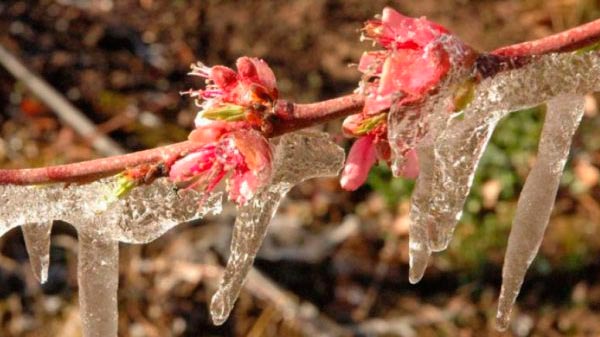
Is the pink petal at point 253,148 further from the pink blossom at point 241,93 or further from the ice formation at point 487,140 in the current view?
the ice formation at point 487,140

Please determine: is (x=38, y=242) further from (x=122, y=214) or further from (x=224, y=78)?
(x=224, y=78)

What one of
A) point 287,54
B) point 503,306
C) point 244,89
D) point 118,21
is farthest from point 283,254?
point 244,89

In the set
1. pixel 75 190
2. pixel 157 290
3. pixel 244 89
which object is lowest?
pixel 157 290

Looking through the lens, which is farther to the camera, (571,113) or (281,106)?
(571,113)

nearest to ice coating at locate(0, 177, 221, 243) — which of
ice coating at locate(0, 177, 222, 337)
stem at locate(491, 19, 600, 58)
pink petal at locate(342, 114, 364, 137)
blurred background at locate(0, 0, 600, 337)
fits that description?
ice coating at locate(0, 177, 222, 337)

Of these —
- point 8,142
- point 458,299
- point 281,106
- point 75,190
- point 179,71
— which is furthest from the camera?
point 179,71

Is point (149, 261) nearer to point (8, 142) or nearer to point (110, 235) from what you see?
point (8, 142)

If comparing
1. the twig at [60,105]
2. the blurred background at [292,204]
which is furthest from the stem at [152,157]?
the twig at [60,105]

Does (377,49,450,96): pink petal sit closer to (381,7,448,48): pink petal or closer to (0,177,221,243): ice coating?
(381,7,448,48): pink petal
